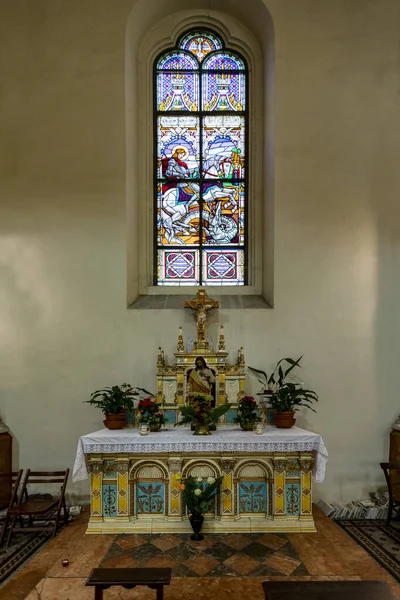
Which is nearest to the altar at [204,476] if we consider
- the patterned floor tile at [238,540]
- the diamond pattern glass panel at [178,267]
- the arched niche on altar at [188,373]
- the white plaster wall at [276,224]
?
the patterned floor tile at [238,540]

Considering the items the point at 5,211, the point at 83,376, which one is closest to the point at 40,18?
the point at 5,211

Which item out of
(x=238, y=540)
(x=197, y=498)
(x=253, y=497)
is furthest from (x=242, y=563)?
(x=253, y=497)

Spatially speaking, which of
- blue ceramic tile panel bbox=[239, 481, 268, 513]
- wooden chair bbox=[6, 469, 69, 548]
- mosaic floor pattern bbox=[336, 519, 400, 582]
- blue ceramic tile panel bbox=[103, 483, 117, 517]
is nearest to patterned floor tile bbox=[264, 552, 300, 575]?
blue ceramic tile panel bbox=[239, 481, 268, 513]

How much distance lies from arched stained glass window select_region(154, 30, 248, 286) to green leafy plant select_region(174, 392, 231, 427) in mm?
2624

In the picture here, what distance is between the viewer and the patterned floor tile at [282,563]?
5.07 metres

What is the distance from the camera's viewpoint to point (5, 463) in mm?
7363

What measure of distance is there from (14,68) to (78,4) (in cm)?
148

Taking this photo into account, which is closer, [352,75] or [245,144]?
[352,75]

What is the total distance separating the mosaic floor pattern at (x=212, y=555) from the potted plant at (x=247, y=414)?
141 centimetres

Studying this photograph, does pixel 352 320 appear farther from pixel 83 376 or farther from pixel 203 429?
pixel 83 376

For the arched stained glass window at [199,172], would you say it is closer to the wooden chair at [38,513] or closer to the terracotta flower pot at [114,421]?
the terracotta flower pot at [114,421]

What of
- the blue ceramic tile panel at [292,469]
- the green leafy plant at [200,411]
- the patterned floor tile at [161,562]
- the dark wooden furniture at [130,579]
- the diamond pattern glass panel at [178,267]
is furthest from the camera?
the diamond pattern glass panel at [178,267]

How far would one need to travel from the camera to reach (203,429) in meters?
6.66

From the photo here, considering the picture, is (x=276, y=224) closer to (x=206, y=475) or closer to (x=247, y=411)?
(x=247, y=411)
